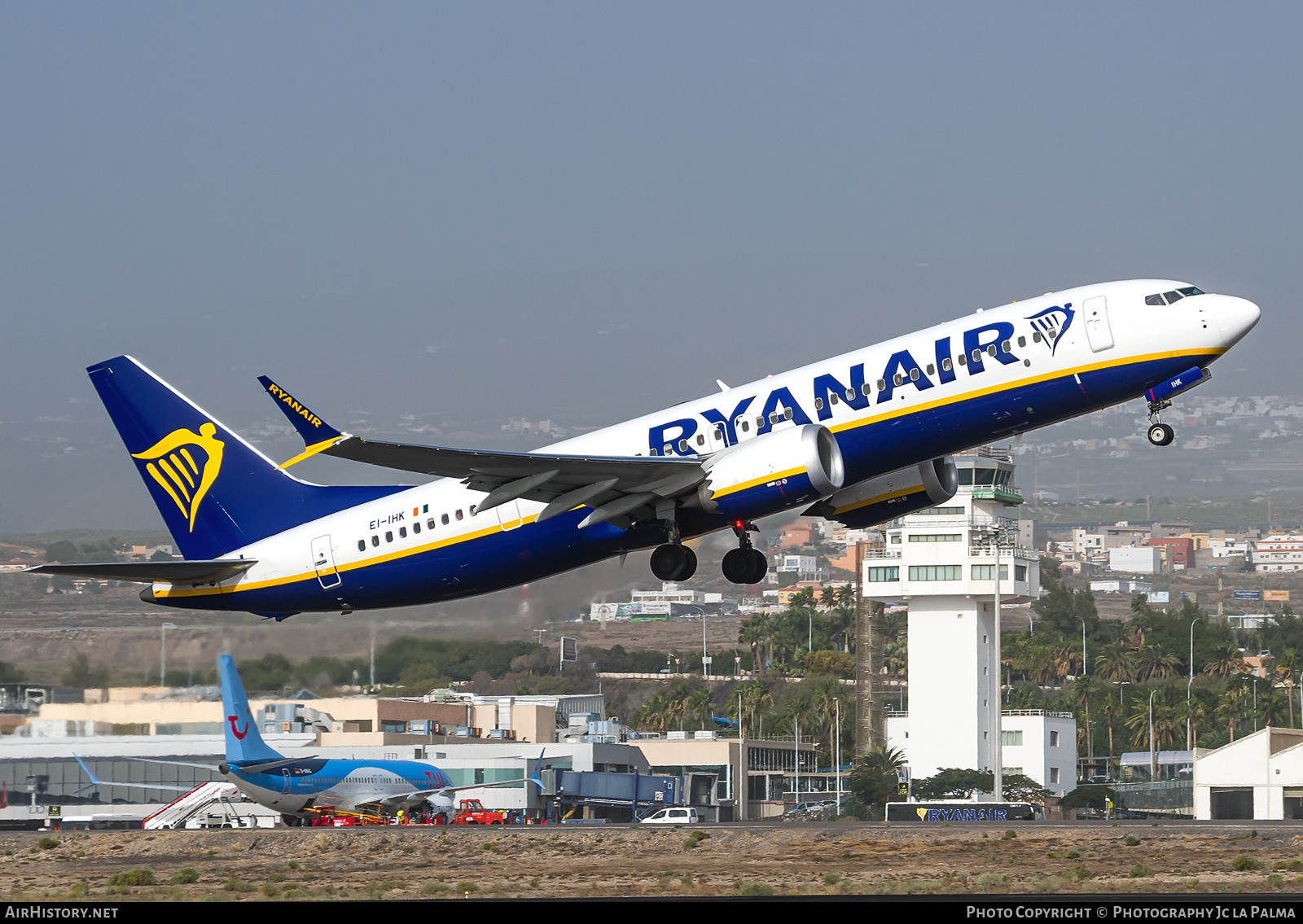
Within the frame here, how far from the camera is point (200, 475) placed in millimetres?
44031

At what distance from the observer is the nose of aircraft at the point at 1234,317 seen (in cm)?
3553

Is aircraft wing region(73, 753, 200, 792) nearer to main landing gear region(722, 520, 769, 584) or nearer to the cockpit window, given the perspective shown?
main landing gear region(722, 520, 769, 584)

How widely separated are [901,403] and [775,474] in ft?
10.8

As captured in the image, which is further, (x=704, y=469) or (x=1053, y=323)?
(x=704, y=469)

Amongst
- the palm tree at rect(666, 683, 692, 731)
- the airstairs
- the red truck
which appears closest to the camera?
the red truck

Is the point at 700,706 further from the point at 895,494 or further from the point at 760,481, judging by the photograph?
the point at 760,481

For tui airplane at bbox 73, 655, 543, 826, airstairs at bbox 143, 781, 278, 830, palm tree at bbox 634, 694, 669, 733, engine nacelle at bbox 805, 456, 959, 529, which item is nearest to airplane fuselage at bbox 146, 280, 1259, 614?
engine nacelle at bbox 805, 456, 959, 529

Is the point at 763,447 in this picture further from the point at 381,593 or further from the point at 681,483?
the point at 381,593

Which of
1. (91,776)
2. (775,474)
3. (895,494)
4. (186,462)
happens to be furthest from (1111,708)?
(775,474)

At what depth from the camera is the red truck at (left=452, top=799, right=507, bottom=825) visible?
7088 cm

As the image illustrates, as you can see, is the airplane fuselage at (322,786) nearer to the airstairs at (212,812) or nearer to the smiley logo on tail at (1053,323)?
the airstairs at (212,812)

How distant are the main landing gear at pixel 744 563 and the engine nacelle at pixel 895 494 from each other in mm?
1825

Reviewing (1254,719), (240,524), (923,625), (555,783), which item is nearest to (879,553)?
(923,625)

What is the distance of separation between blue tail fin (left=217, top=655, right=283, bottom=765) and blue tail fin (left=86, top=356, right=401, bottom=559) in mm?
18654
